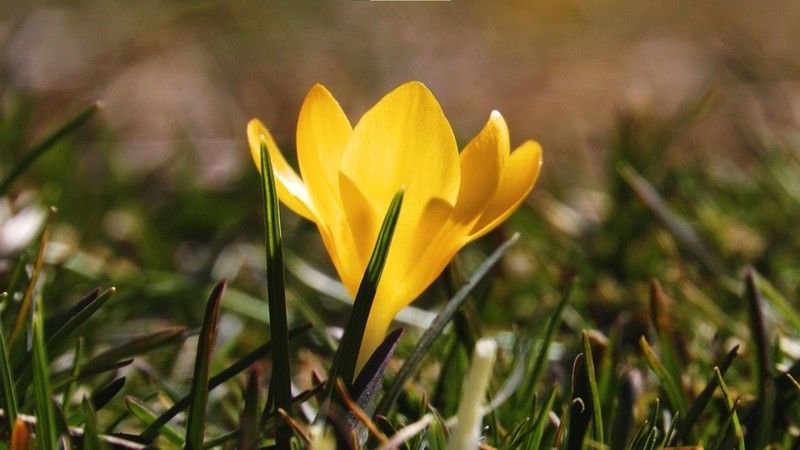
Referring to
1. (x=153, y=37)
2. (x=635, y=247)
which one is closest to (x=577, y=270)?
(x=635, y=247)

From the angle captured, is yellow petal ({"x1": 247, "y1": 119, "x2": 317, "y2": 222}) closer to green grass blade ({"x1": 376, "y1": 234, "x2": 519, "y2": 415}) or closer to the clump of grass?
the clump of grass

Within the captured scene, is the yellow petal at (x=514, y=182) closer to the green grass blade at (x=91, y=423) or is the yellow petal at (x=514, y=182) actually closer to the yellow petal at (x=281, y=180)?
the yellow petal at (x=281, y=180)

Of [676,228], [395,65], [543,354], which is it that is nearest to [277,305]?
[543,354]

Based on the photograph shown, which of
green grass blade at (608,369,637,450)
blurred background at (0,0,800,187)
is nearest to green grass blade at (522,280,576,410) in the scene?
green grass blade at (608,369,637,450)

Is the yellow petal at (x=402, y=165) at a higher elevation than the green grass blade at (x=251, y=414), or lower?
higher

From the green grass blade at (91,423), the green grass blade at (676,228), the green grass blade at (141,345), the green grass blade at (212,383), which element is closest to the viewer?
the green grass blade at (91,423)

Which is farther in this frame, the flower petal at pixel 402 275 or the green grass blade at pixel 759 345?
the green grass blade at pixel 759 345

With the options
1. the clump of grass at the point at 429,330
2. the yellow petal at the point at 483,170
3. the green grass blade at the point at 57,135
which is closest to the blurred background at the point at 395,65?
the clump of grass at the point at 429,330
